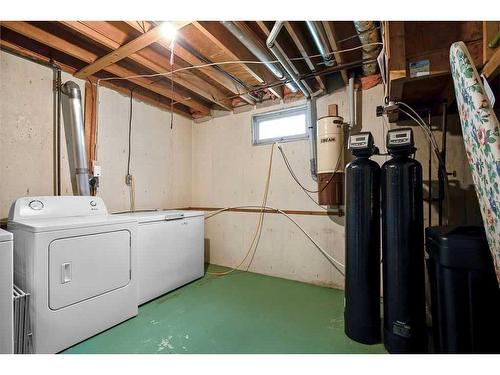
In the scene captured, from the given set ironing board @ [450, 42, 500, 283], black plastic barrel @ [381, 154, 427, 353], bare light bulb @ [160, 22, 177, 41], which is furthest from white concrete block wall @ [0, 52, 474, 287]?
ironing board @ [450, 42, 500, 283]

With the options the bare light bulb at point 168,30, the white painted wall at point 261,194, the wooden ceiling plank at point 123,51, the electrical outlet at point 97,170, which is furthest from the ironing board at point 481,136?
the electrical outlet at point 97,170

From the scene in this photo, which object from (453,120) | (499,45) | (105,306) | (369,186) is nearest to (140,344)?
(105,306)

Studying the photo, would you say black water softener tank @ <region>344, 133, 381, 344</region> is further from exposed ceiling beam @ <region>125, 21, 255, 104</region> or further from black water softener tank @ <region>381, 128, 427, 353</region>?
exposed ceiling beam @ <region>125, 21, 255, 104</region>

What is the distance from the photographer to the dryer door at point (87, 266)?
1.50m

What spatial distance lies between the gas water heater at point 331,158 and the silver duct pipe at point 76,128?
230cm

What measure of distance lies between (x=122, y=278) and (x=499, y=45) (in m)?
2.74

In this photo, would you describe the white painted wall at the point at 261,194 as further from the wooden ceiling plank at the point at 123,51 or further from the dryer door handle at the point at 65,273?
the dryer door handle at the point at 65,273

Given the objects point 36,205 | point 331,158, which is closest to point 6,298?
point 36,205

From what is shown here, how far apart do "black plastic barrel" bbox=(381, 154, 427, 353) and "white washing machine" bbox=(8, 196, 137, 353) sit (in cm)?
197

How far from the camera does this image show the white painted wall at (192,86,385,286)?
8.29 feet

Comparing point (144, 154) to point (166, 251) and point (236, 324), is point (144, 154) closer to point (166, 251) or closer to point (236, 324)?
point (166, 251)

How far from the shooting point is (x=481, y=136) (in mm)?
859

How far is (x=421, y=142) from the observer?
2131 millimetres
